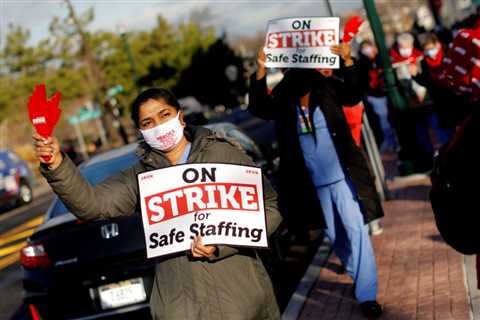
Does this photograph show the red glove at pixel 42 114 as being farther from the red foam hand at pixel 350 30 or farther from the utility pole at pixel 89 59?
the utility pole at pixel 89 59

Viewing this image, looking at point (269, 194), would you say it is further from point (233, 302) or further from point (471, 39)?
point (471, 39)

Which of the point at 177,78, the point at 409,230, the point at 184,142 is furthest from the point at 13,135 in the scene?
the point at 184,142

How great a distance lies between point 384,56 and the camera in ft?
34.4

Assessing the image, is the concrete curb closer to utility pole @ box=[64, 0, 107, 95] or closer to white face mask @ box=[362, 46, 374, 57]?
white face mask @ box=[362, 46, 374, 57]

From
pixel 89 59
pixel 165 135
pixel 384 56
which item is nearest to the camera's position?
pixel 165 135

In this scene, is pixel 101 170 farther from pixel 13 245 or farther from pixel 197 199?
pixel 13 245

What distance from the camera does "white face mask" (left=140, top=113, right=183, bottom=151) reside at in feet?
12.1

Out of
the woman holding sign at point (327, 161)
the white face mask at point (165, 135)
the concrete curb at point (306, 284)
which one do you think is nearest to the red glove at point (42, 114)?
the white face mask at point (165, 135)

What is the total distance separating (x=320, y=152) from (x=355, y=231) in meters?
0.62

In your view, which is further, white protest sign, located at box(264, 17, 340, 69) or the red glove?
white protest sign, located at box(264, 17, 340, 69)

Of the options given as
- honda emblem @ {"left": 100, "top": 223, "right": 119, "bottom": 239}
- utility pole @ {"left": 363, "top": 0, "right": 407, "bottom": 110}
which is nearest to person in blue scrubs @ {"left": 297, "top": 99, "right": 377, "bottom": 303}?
honda emblem @ {"left": 100, "top": 223, "right": 119, "bottom": 239}

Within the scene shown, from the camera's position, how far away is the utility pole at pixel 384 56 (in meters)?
10.4

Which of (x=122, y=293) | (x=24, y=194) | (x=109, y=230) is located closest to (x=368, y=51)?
(x=109, y=230)

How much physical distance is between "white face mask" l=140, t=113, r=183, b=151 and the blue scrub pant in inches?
90.6
